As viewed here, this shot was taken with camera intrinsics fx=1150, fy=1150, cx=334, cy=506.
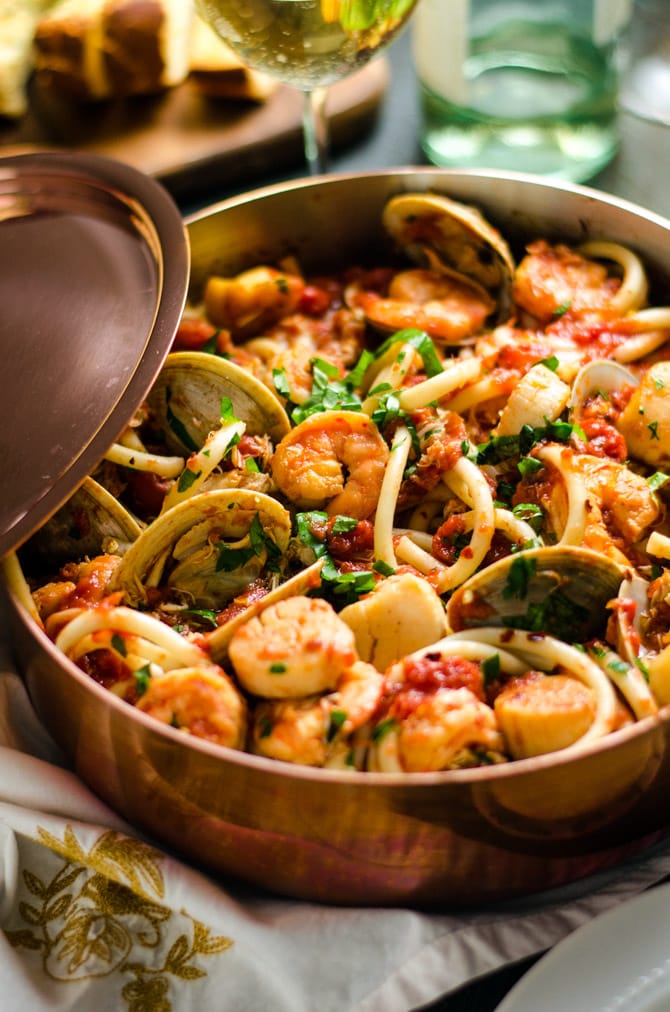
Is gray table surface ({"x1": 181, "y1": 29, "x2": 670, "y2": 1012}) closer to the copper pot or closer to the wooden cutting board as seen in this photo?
the wooden cutting board

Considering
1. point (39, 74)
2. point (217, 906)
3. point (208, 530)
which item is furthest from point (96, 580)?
point (39, 74)

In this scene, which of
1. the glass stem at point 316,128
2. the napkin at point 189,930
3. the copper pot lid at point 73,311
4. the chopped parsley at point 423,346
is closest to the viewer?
the napkin at point 189,930

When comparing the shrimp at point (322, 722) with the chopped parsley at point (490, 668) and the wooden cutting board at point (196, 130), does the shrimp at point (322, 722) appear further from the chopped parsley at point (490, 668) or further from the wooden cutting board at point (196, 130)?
the wooden cutting board at point (196, 130)

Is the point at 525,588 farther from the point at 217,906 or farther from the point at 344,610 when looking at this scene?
the point at 217,906

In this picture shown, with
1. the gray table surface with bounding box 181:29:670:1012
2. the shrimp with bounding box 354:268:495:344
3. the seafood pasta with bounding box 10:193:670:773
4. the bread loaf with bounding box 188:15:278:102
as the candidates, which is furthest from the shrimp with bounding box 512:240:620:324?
the bread loaf with bounding box 188:15:278:102

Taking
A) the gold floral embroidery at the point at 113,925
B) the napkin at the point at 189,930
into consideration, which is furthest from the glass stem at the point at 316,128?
the gold floral embroidery at the point at 113,925

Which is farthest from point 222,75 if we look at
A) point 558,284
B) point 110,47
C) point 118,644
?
point 118,644
